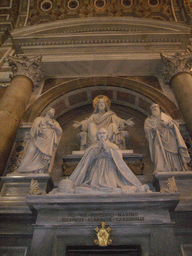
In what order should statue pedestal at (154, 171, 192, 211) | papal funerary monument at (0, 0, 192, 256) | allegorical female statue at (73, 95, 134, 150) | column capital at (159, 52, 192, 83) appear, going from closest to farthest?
papal funerary monument at (0, 0, 192, 256)
statue pedestal at (154, 171, 192, 211)
allegorical female statue at (73, 95, 134, 150)
column capital at (159, 52, 192, 83)

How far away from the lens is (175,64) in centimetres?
984

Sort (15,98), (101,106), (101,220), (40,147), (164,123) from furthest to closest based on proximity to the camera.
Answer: (101,106), (15,98), (164,123), (40,147), (101,220)

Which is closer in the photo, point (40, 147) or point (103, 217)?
point (103, 217)

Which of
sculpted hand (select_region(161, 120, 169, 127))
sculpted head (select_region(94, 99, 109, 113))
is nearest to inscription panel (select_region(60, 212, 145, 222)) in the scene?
sculpted hand (select_region(161, 120, 169, 127))

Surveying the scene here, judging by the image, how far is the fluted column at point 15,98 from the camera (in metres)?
7.52

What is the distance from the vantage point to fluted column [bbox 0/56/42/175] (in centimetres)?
752

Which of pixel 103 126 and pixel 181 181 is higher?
pixel 103 126

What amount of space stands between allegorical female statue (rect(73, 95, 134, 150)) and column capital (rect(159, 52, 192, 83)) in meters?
3.10

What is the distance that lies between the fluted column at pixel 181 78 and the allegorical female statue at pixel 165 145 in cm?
115

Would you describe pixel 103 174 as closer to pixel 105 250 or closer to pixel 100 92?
pixel 105 250

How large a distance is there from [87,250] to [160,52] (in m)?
8.98

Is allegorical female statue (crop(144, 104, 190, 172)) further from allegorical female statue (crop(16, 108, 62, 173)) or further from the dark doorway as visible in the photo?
allegorical female statue (crop(16, 108, 62, 173))

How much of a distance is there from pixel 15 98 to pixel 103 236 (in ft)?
20.5

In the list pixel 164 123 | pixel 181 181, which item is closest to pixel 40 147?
pixel 164 123
